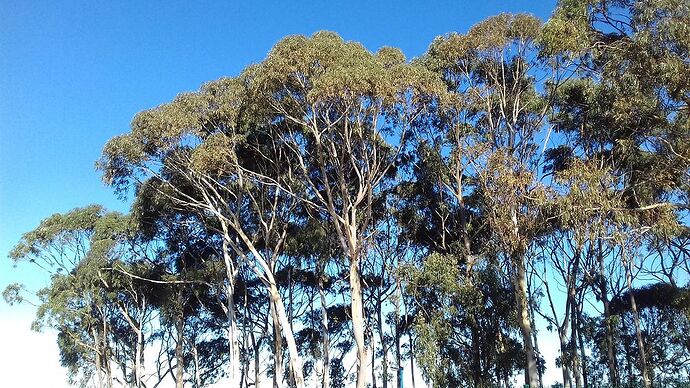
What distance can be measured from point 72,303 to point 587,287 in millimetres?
26041

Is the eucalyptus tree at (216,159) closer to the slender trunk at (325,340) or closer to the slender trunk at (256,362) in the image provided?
the slender trunk at (325,340)

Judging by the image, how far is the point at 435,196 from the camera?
25172 millimetres

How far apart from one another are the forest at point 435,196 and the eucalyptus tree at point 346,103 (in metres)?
0.08

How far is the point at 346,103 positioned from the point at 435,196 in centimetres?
819

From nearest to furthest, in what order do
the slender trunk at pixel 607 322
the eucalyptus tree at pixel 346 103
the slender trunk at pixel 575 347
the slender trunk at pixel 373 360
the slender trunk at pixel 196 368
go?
the eucalyptus tree at pixel 346 103
the slender trunk at pixel 575 347
the slender trunk at pixel 607 322
the slender trunk at pixel 373 360
the slender trunk at pixel 196 368

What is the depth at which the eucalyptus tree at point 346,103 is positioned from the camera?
17.9 meters

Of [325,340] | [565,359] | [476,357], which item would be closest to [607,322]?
[565,359]

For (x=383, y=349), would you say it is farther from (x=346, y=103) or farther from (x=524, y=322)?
(x=346, y=103)

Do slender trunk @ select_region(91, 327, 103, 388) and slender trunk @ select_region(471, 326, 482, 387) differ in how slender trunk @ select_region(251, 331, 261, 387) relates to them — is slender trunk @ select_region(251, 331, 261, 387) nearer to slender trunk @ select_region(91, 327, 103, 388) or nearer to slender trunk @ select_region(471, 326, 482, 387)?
slender trunk @ select_region(91, 327, 103, 388)

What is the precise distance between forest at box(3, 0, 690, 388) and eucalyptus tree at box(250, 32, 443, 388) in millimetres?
78

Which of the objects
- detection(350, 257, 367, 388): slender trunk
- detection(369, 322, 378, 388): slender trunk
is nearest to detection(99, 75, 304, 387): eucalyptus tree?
detection(350, 257, 367, 388): slender trunk

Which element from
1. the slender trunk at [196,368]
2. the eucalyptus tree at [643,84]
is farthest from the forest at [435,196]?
the slender trunk at [196,368]

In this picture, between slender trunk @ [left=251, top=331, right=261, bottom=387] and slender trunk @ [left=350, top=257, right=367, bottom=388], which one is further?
slender trunk @ [left=251, top=331, right=261, bottom=387]

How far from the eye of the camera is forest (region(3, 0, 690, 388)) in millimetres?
15312
